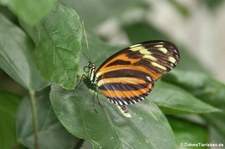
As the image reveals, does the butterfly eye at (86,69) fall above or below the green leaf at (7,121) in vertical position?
above

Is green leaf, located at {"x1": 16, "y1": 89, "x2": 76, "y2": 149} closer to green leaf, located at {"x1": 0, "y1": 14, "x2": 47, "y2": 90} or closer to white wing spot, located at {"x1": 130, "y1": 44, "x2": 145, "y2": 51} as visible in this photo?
green leaf, located at {"x1": 0, "y1": 14, "x2": 47, "y2": 90}

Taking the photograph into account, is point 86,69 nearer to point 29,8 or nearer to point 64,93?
point 64,93

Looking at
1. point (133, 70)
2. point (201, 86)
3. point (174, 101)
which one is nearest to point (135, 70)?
point (133, 70)

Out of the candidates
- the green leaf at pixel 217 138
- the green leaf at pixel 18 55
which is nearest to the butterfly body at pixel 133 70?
the green leaf at pixel 18 55

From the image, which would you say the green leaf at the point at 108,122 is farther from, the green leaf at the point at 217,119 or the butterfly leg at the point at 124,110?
the green leaf at the point at 217,119

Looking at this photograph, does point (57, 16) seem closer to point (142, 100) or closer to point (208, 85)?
point (142, 100)

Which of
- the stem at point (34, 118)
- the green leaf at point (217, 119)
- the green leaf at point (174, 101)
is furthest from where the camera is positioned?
the green leaf at point (217, 119)

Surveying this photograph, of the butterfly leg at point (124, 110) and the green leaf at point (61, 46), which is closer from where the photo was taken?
the green leaf at point (61, 46)

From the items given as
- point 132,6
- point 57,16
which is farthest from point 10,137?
point 132,6
